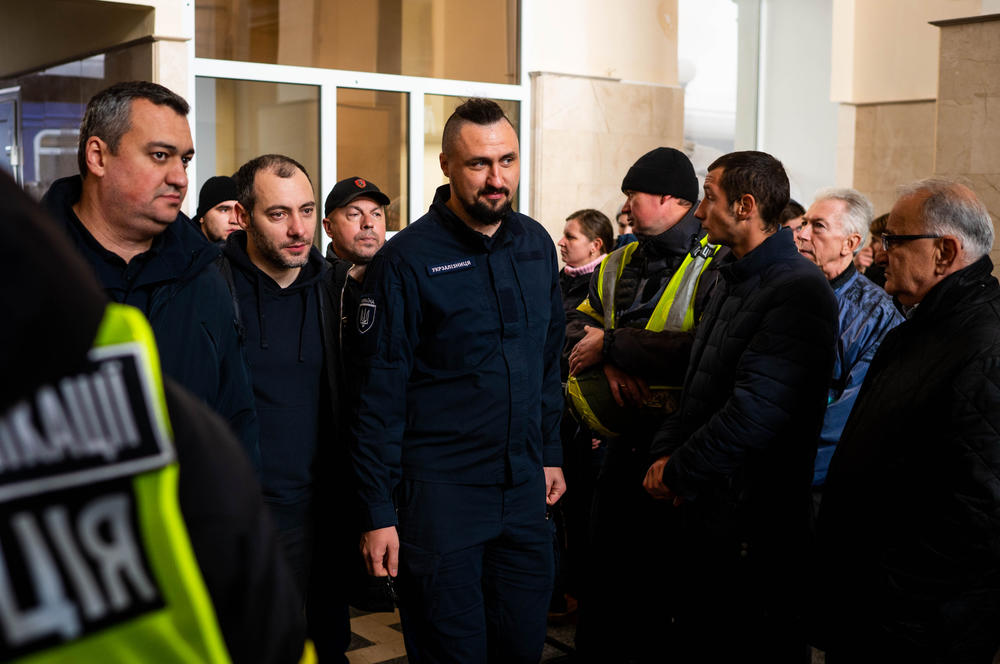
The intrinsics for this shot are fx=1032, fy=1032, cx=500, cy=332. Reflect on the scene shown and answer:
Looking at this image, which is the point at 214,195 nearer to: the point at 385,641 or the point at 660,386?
the point at 385,641

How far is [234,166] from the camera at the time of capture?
7500 millimetres

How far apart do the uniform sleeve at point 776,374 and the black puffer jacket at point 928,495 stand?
0.33 m

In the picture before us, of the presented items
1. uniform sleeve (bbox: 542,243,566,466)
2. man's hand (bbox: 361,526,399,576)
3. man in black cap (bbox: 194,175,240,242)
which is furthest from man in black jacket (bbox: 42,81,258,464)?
man in black cap (bbox: 194,175,240,242)

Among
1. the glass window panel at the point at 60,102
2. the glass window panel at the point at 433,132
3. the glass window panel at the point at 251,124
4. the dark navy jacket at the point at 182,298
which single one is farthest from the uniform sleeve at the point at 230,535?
the glass window panel at the point at 433,132

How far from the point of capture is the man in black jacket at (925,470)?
A: 2.60 m

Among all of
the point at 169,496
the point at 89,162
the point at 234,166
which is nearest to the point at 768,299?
the point at 89,162

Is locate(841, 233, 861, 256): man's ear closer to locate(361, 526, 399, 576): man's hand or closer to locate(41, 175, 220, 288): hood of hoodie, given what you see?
locate(361, 526, 399, 576): man's hand

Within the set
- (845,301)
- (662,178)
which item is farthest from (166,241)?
(845,301)

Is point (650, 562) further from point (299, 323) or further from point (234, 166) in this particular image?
point (234, 166)

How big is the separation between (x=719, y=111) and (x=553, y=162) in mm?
3497

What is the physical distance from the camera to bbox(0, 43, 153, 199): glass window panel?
278 inches

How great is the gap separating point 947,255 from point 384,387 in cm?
163

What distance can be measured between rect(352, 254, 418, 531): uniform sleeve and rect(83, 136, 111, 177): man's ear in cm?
88

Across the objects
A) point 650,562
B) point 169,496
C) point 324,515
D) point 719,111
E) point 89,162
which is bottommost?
point 650,562
